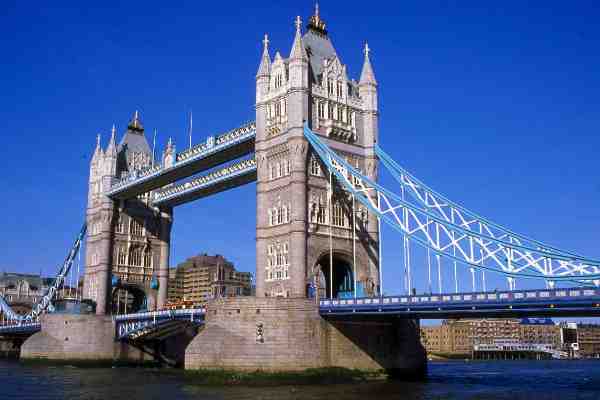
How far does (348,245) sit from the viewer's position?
62125mm

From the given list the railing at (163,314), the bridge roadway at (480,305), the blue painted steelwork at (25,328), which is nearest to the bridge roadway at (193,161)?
the railing at (163,314)

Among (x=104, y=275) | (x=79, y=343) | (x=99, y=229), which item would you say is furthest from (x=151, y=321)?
(x=99, y=229)

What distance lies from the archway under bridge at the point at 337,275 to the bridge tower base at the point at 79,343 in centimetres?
3043

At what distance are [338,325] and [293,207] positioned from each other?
35.1ft

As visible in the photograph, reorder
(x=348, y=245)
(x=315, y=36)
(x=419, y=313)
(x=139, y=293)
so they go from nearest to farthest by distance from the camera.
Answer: (x=419, y=313)
(x=348, y=245)
(x=315, y=36)
(x=139, y=293)

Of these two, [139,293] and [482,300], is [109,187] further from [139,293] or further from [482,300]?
[482,300]

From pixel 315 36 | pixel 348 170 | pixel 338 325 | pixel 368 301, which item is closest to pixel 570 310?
pixel 368 301

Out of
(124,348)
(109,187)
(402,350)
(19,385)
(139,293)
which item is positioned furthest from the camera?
(139,293)

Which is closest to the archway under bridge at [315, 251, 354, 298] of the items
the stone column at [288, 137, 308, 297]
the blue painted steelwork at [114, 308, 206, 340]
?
the stone column at [288, 137, 308, 297]

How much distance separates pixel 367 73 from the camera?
66.4m

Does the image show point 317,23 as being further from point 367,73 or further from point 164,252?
point 164,252

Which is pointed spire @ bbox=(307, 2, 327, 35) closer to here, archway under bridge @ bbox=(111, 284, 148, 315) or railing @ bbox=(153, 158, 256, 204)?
railing @ bbox=(153, 158, 256, 204)

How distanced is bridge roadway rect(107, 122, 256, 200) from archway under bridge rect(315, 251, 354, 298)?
14362 millimetres

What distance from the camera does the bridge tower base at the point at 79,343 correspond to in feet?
263
